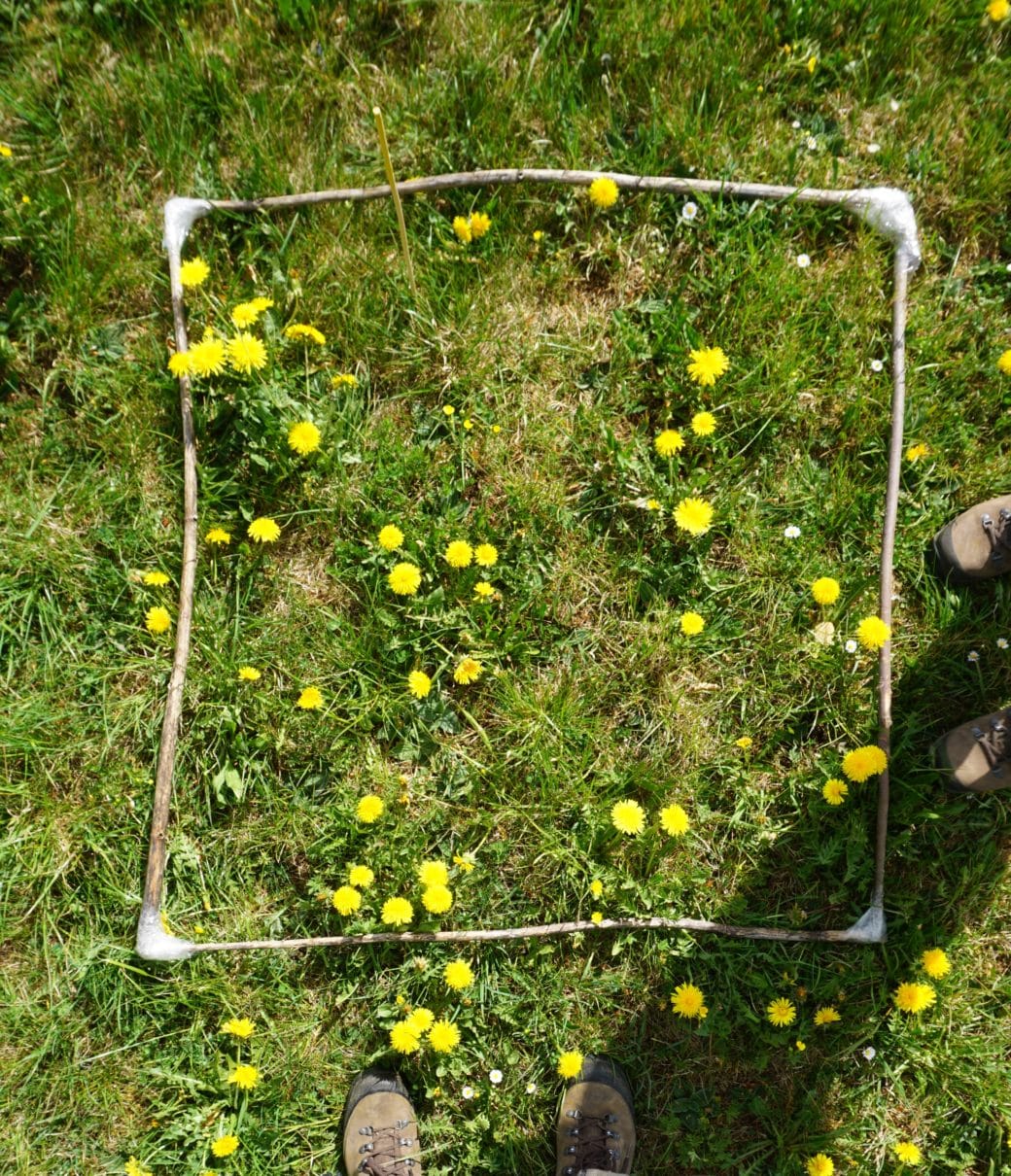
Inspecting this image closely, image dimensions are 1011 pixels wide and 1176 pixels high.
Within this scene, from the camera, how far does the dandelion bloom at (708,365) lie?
2.98 meters

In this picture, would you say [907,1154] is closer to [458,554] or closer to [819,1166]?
[819,1166]

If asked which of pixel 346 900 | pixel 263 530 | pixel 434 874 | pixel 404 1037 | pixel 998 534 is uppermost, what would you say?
pixel 998 534

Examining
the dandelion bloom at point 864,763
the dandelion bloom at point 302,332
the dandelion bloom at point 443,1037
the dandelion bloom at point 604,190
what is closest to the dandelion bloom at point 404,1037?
the dandelion bloom at point 443,1037

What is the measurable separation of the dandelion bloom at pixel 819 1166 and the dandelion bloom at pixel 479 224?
→ 3300mm

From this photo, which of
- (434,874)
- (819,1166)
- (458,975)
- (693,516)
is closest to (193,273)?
(693,516)

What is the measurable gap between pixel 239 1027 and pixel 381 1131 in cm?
57

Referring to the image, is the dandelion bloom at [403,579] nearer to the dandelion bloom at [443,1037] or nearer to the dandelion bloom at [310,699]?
the dandelion bloom at [310,699]

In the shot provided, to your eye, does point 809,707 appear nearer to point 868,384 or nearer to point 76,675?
point 868,384

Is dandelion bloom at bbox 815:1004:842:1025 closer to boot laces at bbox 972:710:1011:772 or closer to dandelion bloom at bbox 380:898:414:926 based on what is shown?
boot laces at bbox 972:710:1011:772

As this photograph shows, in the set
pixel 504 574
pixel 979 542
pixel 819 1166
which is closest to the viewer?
pixel 819 1166

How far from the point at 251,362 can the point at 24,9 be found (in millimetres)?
1771

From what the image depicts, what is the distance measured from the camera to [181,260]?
3184 mm

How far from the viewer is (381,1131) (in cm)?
278

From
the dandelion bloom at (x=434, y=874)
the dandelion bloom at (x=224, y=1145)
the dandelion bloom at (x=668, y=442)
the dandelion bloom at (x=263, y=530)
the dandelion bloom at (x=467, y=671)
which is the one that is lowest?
the dandelion bloom at (x=224, y=1145)
